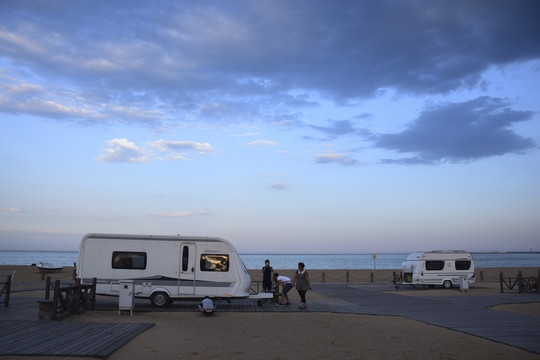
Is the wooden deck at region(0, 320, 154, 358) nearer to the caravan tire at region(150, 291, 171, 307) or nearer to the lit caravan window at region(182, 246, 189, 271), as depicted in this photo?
the caravan tire at region(150, 291, 171, 307)

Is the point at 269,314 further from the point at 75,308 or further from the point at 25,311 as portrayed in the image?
the point at 25,311

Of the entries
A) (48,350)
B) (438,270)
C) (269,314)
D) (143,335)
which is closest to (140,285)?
(269,314)

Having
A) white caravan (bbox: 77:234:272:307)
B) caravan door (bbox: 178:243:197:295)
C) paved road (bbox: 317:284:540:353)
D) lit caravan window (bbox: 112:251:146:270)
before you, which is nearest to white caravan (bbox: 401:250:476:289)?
paved road (bbox: 317:284:540:353)

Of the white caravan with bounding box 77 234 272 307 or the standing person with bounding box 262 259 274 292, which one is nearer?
the white caravan with bounding box 77 234 272 307

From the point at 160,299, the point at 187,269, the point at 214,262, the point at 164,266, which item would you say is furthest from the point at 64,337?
the point at 214,262

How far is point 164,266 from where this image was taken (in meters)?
16.1

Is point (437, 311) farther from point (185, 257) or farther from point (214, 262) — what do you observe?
point (185, 257)

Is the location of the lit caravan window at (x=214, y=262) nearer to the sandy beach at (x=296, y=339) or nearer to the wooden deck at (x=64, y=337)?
the sandy beach at (x=296, y=339)

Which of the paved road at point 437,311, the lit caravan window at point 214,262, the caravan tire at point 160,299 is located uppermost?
the lit caravan window at point 214,262

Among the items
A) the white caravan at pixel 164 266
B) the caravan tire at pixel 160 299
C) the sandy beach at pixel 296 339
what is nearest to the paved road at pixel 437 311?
the caravan tire at pixel 160 299

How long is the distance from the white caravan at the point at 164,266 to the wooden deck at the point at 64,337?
4.24 meters

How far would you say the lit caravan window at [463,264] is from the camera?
2800 centimetres

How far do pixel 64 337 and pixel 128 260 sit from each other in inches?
259

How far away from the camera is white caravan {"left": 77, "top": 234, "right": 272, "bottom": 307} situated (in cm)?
1595
